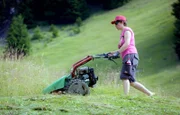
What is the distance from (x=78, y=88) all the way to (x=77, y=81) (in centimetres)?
18

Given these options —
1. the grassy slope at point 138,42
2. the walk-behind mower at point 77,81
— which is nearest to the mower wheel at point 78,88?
the walk-behind mower at point 77,81

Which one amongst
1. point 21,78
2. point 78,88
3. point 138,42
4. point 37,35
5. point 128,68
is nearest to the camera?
point 128,68

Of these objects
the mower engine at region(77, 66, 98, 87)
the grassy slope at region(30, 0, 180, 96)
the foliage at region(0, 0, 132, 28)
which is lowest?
the mower engine at region(77, 66, 98, 87)

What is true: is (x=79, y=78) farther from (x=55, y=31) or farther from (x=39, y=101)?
(x=55, y=31)

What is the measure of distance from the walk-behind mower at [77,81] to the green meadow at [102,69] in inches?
14.9

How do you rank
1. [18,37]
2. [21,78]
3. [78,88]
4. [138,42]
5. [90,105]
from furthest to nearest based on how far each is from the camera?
[18,37]
[138,42]
[21,78]
[78,88]
[90,105]

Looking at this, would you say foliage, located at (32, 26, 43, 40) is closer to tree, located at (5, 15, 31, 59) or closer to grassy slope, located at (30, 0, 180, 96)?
grassy slope, located at (30, 0, 180, 96)

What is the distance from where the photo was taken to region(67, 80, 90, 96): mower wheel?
1053cm

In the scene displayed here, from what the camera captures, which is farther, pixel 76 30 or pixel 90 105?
pixel 76 30

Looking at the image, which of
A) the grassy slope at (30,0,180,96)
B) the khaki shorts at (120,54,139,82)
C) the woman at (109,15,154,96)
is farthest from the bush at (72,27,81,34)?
the khaki shorts at (120,54,139,82)

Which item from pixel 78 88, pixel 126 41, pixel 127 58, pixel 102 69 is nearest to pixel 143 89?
pixel 127 58

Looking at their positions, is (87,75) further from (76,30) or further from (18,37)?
(76,30)

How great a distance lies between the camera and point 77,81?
10602 millimetres

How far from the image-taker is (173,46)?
3584 cm
